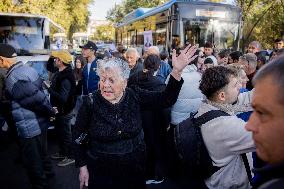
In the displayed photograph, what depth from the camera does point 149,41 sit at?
1239 cm

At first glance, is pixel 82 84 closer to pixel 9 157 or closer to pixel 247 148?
pixel 9 157

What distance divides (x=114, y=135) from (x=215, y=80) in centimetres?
94

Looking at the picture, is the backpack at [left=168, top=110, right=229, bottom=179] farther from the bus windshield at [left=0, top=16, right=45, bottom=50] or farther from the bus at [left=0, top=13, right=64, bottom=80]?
the bus windshield at [left=0, top=16, right=45, bottom=50]

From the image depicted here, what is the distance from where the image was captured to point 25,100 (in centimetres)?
416

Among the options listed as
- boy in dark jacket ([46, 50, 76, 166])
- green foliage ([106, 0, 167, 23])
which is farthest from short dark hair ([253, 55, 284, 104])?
green foliage ([106, 0, 167, 23])

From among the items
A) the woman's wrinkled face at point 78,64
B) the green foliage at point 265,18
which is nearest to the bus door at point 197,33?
the woman's wrinkled face at point 78,64

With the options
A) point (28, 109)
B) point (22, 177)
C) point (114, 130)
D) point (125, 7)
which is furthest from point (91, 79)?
point (125, 7)

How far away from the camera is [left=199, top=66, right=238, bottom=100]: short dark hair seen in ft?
8.63

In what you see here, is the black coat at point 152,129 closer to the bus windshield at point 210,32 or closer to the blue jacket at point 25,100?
Result: the blue jacket at point 25,100

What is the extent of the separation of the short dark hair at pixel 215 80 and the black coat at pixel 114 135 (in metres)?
0.35

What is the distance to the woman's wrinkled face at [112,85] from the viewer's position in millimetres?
2949

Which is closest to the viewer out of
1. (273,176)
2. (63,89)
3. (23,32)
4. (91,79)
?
(273,176)

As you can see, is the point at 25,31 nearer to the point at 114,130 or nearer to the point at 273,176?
the point at 114,130

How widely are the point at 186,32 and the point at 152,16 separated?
3565mm
